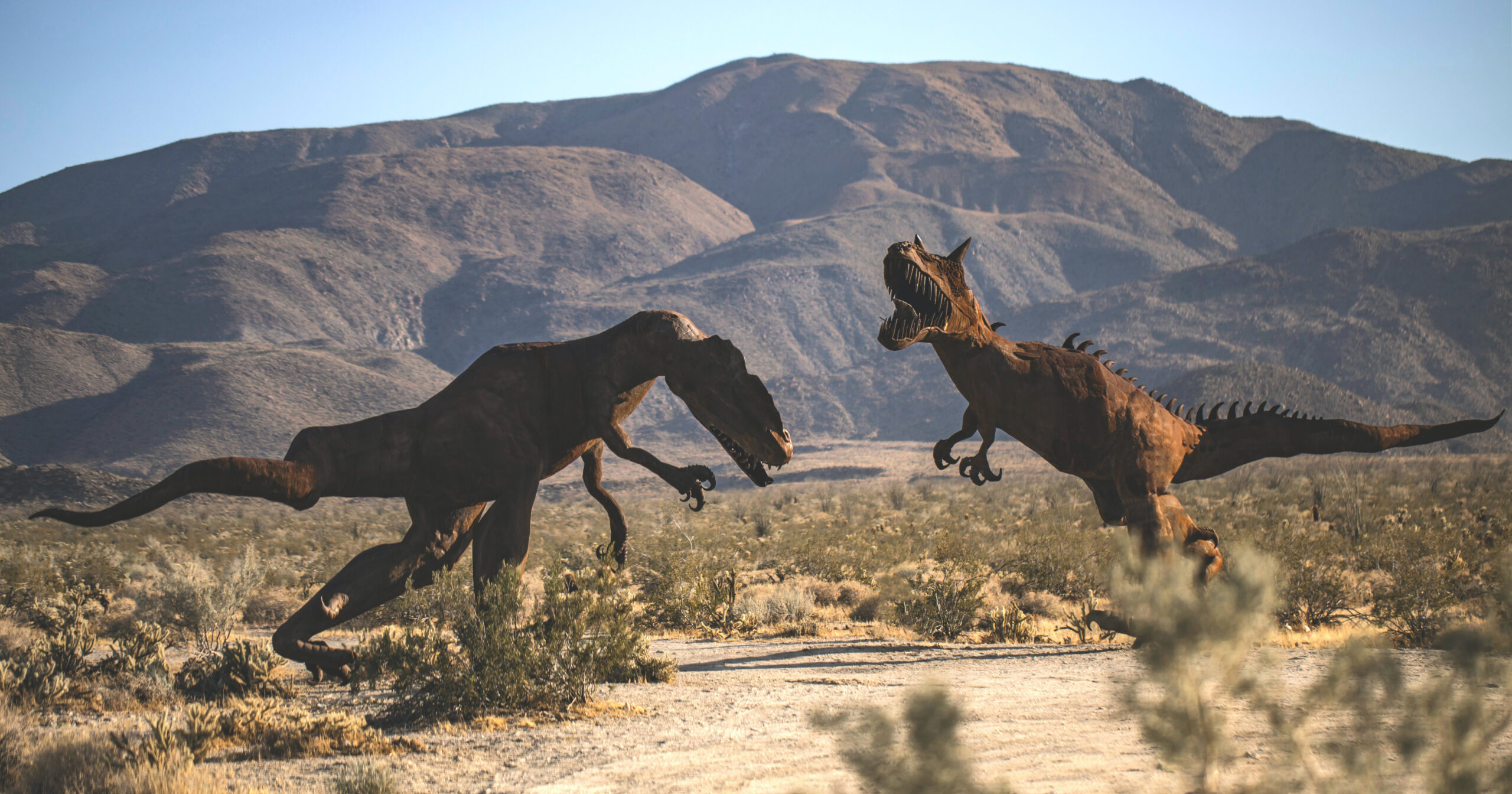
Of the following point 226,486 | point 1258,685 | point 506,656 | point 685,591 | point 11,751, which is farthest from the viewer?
point 685,591

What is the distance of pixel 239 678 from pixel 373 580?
156 cm

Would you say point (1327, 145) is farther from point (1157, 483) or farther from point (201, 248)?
point (1157, 483)

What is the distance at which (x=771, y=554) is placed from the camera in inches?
802

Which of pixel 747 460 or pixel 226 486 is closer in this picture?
pixel 226 486

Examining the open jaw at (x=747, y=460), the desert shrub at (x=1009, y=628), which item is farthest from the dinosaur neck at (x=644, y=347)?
the desert shrub at (x=1009, y=628)

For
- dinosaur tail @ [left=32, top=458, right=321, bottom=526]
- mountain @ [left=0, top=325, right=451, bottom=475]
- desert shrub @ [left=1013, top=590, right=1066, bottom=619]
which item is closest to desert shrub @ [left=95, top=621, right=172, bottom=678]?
dinosaur tail @ [left=32, top=458, right=321, bottom=526]

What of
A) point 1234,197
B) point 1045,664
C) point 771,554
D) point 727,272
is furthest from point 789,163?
point 1045,664

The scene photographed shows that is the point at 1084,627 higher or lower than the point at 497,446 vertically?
lower

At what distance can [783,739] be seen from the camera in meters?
6.45

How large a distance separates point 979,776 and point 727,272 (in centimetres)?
8718

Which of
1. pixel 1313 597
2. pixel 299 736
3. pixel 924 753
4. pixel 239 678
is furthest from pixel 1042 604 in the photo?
pixel 924 753

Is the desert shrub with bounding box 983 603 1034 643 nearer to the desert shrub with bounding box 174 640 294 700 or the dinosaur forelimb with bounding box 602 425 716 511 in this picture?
the dinosaur forelimb with bounding box 602 425 716 511

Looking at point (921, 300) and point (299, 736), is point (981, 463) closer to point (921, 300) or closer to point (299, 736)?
point (921, 300)

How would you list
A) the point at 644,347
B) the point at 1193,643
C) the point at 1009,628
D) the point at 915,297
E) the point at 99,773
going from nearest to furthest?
the point at 1193,643
the point at 99,773
the point at 915,297
the point at 644,347
the point at 1009,628
